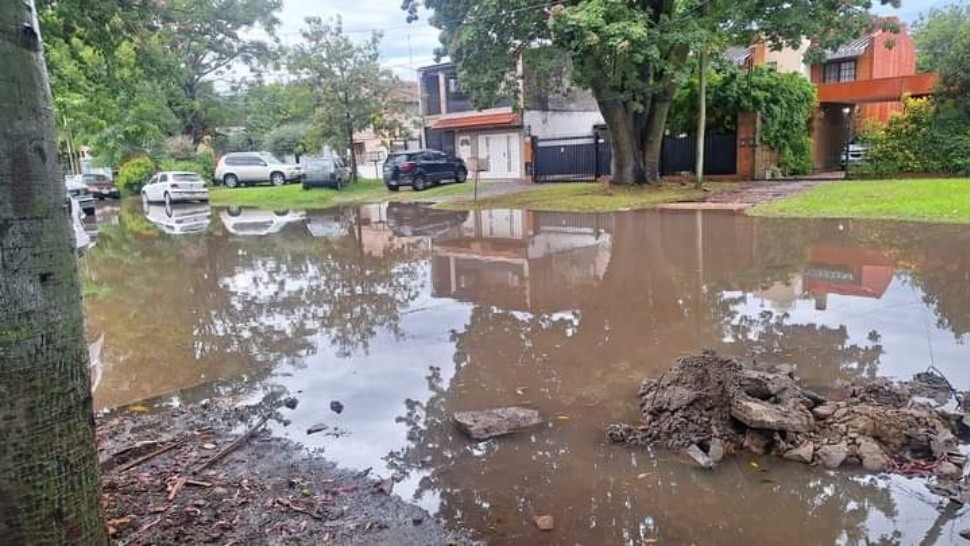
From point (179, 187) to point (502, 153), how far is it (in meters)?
14.0

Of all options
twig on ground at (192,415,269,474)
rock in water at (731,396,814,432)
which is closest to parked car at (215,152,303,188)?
twig on ground at (192,415,269,474)

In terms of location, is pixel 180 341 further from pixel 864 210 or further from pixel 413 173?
pixel 413 173

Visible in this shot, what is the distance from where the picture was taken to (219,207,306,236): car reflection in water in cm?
1738

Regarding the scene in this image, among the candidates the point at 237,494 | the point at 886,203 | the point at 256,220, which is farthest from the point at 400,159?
the point at 237,494

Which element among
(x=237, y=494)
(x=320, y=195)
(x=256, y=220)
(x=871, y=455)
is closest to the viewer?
(x=237, y=494)

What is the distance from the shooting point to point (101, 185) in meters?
32.3

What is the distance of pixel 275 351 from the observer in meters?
6.61

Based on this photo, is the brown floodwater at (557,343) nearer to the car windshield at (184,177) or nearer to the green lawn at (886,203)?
the green lawn at (886,203)

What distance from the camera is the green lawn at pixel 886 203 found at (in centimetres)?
1286

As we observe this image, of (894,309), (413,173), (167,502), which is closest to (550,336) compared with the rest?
(894,309)

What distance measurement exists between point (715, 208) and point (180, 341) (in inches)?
502

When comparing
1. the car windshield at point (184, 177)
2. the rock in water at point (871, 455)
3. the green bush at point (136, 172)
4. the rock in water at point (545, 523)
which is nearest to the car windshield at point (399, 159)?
the car windshield at point (184, 177)

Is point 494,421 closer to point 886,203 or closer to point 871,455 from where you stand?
point 871,455

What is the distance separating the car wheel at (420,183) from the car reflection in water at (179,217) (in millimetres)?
7846
